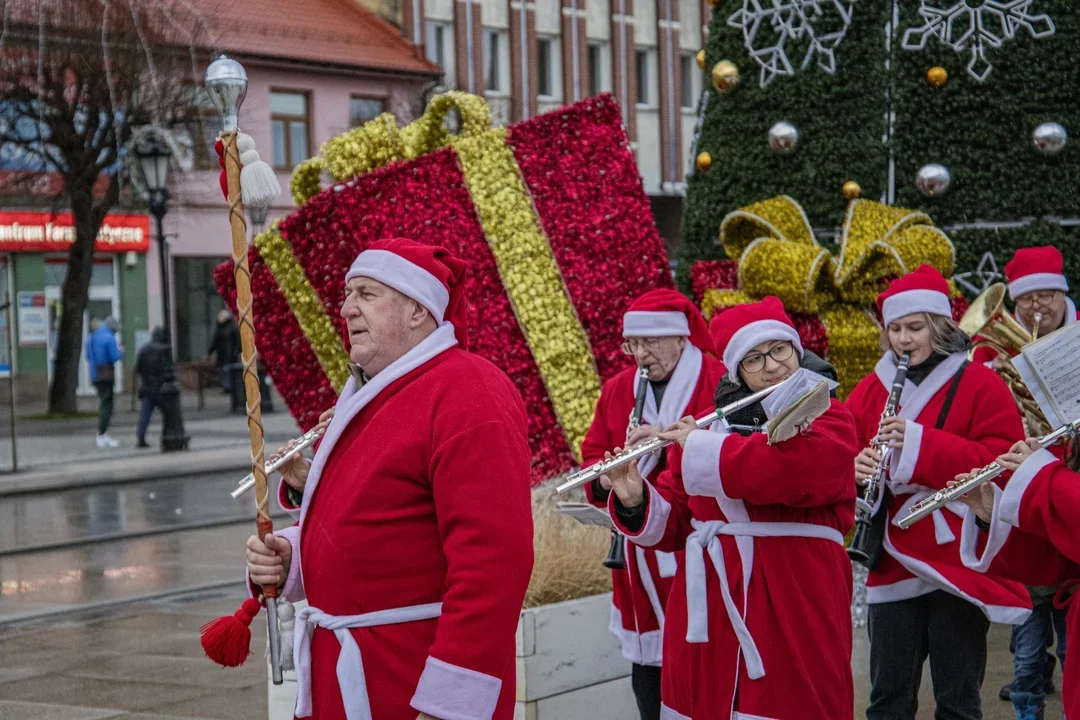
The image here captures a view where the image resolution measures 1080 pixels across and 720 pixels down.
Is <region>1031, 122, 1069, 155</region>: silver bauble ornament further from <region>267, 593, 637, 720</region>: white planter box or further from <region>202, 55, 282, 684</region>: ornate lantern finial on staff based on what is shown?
<region>202, 55, 282, 684</region>: ornate lantern finial on staff

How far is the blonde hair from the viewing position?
17.8 ft

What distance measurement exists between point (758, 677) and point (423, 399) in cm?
146

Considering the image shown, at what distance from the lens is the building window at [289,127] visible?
112 ft

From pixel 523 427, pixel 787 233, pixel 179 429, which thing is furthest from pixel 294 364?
pixel 179 429

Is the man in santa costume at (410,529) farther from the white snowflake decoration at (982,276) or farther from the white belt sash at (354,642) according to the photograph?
the white snowflake decoration at (982,276)

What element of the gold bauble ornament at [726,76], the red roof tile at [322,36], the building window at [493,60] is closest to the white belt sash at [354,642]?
the gold bauble ornament at [726,76]

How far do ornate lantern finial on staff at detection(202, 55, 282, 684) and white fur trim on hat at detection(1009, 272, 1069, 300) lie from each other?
14.3 ft

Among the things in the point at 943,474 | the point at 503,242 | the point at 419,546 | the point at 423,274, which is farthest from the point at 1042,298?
the point at 419,546

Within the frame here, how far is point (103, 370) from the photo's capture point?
2217 centimetres

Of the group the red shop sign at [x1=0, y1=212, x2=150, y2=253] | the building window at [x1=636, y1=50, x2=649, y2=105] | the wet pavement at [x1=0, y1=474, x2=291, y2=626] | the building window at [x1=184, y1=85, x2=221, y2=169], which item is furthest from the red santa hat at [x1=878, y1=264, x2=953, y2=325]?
the building window at [x1=636, y1=50, x2=649, y2=105]

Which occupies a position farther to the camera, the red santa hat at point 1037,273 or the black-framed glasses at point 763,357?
the red santa hat at point 1037,273

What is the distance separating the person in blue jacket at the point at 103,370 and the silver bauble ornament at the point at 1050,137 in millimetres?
14754

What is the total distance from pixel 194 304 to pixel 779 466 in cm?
3142

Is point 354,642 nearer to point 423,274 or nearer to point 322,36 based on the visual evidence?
point 423,274
